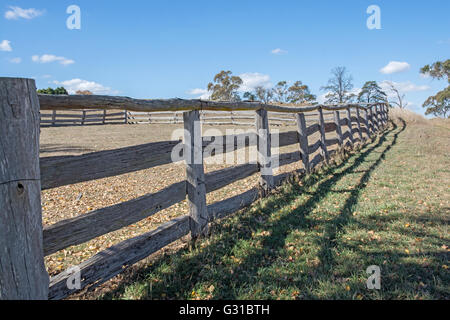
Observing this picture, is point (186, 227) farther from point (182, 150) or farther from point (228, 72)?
point (228, 72)

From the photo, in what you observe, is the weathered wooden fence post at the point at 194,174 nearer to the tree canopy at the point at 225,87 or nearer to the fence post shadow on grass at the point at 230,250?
the fence post shadow on grass at the point at 230,250

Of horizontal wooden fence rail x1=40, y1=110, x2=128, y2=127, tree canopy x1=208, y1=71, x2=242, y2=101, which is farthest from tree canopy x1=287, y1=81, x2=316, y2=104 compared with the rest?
horizontal wooden fence rail x1=40, y1=110, x2=128, y2=127

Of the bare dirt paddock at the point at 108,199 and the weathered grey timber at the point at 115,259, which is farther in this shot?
the bare dirt paddock at the point at 108,199

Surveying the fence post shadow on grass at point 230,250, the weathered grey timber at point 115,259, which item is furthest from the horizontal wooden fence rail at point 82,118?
the weathered grey timber at point 115,259

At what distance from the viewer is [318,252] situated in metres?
3.41

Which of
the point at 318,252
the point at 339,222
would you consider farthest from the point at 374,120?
the point at 318,252

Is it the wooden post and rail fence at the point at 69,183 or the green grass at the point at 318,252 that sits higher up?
the wooden post and rail fence at the point at 69,183

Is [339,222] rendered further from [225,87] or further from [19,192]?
[225,87]

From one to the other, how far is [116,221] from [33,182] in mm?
932

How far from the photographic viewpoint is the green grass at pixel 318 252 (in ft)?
9.07

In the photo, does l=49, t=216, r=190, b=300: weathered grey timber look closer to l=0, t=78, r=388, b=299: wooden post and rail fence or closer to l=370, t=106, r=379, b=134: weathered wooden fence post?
l=0, t=78, r=388, b=299: wooden post and rail fence

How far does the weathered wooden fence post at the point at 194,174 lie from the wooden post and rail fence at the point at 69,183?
1cm

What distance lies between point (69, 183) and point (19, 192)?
52 centimetres
